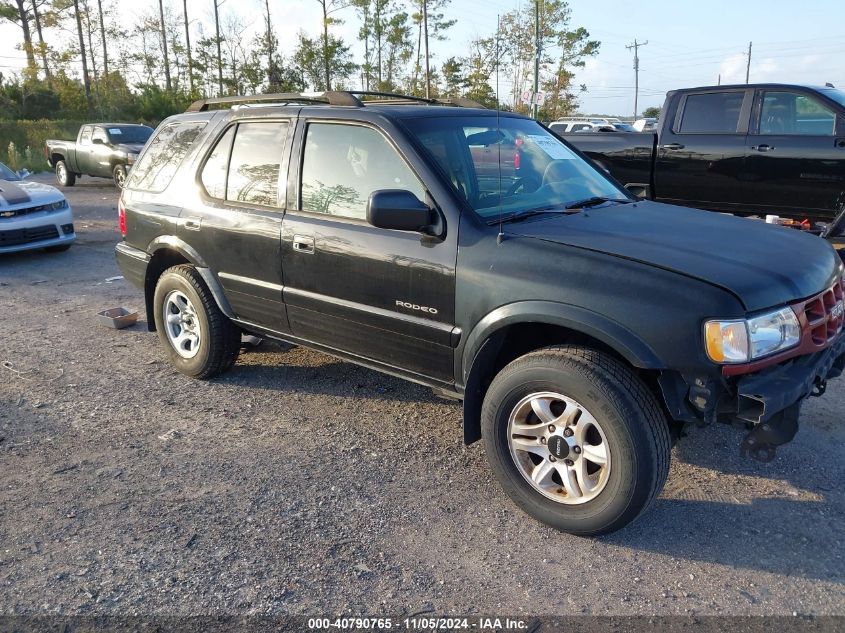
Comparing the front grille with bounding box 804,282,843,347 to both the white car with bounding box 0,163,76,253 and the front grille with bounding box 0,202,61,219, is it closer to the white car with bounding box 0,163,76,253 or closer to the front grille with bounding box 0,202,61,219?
the white car with bounding box 0,163,76,253

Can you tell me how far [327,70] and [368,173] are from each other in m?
45.2

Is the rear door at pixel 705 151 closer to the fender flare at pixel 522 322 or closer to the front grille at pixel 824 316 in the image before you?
the front grille at pixel 824 316

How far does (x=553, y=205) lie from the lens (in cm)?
365

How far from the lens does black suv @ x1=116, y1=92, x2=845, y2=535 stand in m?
2.69

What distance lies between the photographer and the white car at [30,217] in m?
8.59

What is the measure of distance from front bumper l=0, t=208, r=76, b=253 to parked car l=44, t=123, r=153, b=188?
24.4ft

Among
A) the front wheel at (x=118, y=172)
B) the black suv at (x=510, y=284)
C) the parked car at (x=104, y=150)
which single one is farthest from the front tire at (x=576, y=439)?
the front wheel at (x=118, y=172)

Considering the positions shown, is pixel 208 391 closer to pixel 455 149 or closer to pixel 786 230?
pixel 455 149

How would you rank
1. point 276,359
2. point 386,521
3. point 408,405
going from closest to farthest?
1. point 386,521
2. point 408,405
3. point 276,359

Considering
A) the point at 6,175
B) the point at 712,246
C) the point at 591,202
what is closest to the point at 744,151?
the point at 591,202

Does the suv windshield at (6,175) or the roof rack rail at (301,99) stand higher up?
the roof rack rail at (301,99)

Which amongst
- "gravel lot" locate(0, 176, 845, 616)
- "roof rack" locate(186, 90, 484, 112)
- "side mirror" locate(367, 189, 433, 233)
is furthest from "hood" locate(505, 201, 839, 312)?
"roof rack" locate(186, 90, 484, 112)

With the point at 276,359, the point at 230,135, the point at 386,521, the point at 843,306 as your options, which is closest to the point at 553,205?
the point at 843,306

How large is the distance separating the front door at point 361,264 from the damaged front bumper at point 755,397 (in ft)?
3.58
